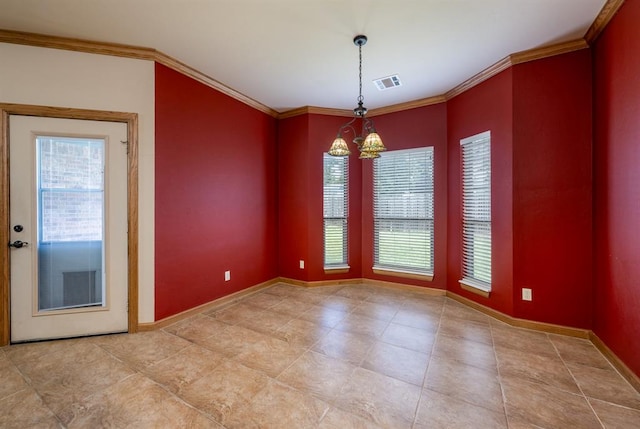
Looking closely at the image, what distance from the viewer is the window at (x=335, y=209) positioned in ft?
14.4

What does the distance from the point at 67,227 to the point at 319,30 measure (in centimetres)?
306

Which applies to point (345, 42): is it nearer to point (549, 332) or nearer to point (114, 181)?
point (114, 181)

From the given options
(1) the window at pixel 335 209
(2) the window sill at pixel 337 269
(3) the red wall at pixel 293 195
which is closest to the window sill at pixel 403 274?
(2) the window sill at pixel 337 269

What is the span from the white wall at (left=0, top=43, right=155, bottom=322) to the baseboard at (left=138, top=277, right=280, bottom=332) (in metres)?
0.08

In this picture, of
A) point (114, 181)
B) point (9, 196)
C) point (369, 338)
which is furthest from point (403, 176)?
point (9, 196)

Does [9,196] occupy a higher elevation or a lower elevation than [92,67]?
lower

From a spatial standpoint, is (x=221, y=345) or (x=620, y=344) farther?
(x=221, y=345)

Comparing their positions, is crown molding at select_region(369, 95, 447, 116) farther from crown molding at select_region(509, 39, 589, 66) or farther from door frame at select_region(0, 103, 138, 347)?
door frame at select_region(0, 103, 138, 347)

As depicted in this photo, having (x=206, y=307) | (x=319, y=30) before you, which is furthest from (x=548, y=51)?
(x=206, y=307)

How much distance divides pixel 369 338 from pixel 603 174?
2596mm

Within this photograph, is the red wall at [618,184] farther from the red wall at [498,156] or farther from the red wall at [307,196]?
the red wall at [307,196]

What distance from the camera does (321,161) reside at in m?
4.32

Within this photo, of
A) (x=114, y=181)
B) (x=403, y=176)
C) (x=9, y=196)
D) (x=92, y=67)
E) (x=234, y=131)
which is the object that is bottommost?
(x=9, y=196)

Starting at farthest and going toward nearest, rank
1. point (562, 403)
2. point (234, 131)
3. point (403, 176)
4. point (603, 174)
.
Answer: point (403, 176) < point (234, 131) < point (603, 174) < point (562, 403)
